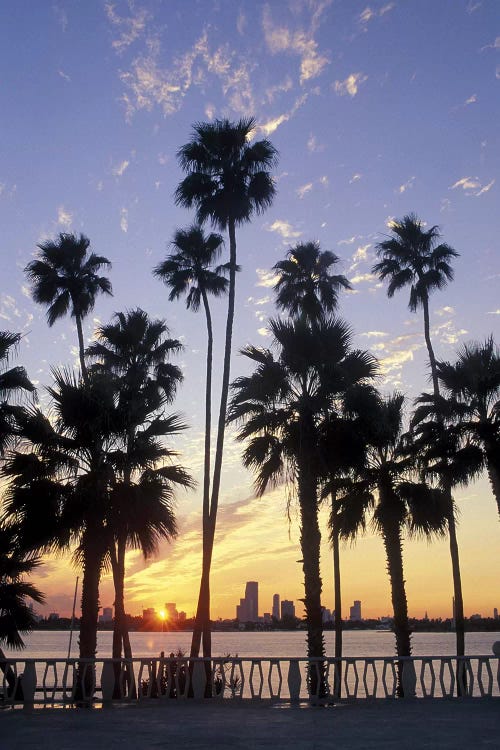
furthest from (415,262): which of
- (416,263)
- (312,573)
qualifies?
(312,573)

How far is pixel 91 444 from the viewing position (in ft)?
64.8

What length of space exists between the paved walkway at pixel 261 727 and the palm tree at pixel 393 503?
844 cm

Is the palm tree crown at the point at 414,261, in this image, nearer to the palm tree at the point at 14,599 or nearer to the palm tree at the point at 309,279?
the palm tree at the point at 309,279

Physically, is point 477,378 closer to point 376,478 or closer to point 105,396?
point 376,478

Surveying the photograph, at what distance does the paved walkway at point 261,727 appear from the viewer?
10.5m

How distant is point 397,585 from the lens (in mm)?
24906

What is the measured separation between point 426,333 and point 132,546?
18808 mm

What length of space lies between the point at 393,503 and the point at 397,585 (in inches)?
117

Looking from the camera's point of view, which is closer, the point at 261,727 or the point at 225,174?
the point at 261,727

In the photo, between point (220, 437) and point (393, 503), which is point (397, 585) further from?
point (220, 437)

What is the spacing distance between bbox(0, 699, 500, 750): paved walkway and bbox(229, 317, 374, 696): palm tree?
18.8 feet

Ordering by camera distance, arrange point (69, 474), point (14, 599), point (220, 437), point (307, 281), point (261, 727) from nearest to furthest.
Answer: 1. point (261, 727)
2. point (69, 474)
3. point (14, 599)
4. point (220, 437)
5. point (307, 281)

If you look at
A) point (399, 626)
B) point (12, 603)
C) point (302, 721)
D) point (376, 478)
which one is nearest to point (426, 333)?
point (376, 478)

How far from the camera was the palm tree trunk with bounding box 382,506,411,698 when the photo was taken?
24.4m
